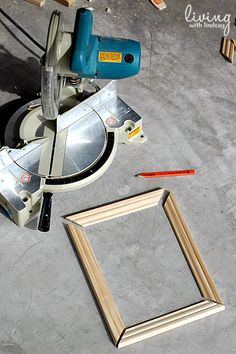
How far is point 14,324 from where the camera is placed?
3.02m

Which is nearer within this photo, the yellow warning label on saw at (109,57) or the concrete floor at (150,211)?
the concrete floor at (150,211)

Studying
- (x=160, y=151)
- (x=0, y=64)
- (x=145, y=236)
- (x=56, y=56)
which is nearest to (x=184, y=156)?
(x=160, y=151)

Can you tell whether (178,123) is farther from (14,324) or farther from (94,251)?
(14,324)

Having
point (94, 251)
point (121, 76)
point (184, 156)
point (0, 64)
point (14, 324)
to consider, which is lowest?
point (14, 324)

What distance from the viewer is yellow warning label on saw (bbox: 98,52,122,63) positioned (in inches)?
126

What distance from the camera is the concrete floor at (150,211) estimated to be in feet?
10.0

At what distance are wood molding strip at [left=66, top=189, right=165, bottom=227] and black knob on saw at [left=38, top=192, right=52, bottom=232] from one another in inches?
6.5

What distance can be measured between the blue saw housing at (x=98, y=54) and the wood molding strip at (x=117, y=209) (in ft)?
2.33

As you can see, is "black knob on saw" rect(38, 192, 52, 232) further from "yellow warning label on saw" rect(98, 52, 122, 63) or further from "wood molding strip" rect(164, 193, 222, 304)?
"yellow warning label on saw" rect(98, 52, 122, 63)

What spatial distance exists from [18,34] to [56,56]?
1.22 metres

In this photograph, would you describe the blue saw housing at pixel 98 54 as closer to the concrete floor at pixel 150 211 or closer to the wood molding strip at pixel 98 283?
the concrete floor at pixel 150 211

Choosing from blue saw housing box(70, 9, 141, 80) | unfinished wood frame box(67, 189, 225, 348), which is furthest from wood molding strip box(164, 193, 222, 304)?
blue saw housing box(70, 9, 141, 80)

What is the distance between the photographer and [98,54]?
3191mm

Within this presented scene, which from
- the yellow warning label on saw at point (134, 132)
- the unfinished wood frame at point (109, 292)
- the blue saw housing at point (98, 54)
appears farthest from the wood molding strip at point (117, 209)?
the blue saw housing at point (98, 54)
